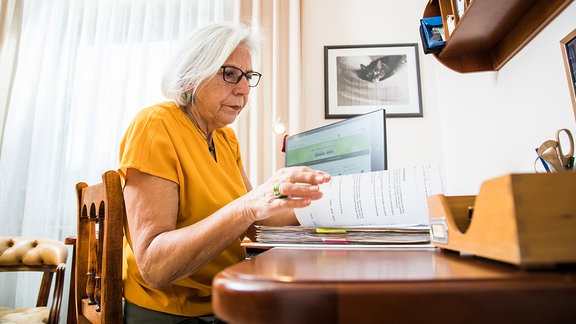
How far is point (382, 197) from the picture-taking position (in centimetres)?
63

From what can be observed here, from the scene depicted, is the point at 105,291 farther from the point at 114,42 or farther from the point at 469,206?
the point at 114,42

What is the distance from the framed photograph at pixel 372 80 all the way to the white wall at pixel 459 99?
49 millimetres

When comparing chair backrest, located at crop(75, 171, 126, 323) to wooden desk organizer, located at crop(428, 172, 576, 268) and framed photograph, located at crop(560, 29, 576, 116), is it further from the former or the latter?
framed photograph, located at crop(560, 29, 576, 116)

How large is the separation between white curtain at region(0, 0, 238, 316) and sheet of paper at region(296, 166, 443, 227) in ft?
6.09

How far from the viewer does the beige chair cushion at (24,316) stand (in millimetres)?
1325

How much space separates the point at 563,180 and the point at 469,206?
179 mm

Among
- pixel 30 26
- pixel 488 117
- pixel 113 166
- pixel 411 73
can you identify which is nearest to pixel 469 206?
pixel 488 117

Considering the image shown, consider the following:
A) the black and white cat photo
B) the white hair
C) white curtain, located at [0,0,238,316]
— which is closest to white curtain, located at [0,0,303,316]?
white curtain, located at [0,0,238,316]

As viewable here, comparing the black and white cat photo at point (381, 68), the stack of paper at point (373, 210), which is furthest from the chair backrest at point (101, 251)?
the black and white cat photo at point (381, 68)

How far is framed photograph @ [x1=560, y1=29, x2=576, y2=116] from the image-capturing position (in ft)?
3.09

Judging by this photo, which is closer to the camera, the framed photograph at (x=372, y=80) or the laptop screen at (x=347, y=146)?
the laptop screen at (x=347, y=146)

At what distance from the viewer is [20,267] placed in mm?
1569

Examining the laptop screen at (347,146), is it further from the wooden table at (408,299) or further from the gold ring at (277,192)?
the wooden table at (408,299)

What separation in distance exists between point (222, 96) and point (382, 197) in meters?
0.58
